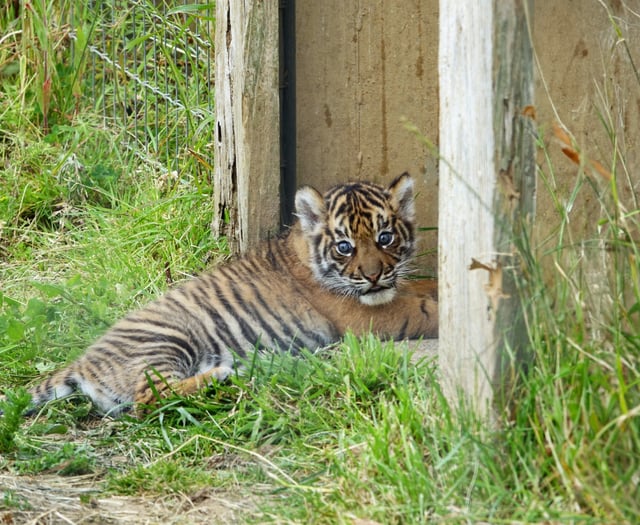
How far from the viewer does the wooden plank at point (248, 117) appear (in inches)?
252

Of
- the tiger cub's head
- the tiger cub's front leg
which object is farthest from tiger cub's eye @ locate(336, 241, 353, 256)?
the tiger cub's front leg

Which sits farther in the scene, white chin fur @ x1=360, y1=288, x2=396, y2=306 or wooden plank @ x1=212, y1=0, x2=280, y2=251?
wooden plank @ x1=212, y1=0, x2=280, y2=251

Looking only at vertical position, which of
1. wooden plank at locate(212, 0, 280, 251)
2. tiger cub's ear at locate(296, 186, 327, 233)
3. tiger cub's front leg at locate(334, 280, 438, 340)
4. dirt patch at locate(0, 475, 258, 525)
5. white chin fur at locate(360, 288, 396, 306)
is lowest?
dirt patch at locate(0, 475, 258, 525)

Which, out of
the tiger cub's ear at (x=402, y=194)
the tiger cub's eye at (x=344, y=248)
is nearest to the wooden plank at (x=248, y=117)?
the tiger cub's eye at (x=344, y=248)

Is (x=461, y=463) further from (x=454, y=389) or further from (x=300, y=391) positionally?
(x=300, y=391)

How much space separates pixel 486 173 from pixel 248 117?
2912 mm

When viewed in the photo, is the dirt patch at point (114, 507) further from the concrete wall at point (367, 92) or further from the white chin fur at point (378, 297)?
the concrete wall at point (367, 92)

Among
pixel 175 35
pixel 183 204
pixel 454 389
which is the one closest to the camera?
pixel 454 389

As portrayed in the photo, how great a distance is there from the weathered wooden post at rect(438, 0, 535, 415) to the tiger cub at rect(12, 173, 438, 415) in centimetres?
196

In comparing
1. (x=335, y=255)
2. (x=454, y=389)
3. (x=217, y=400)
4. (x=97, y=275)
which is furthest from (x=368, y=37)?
(x=454, y=389)

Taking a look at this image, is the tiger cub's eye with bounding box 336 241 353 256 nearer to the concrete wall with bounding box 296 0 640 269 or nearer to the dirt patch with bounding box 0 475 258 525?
the concrete wall with bounding box 296 0 640 269

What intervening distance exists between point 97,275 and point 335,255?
5.65 ft

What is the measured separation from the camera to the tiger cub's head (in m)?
6.12

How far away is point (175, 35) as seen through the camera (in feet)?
26.6
